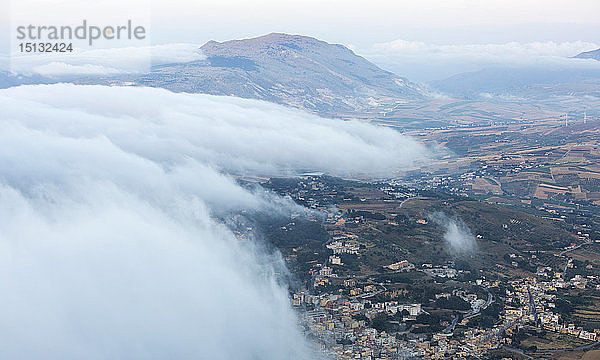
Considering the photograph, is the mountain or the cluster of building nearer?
the cluster of building

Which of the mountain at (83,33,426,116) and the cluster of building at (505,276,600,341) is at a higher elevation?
the mountain at (83,33,426,116)

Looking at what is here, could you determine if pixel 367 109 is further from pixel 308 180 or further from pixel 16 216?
pixel 16 216

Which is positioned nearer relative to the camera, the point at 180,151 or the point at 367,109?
the point at 180,151

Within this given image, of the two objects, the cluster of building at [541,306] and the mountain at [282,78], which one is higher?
the mountain at [282,78]

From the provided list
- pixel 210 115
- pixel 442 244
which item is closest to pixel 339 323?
pixel 442 244

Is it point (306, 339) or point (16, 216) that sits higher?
point (16, 216)

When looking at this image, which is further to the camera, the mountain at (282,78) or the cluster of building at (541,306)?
the mountain at (282,78)

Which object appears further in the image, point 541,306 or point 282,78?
point 282,78

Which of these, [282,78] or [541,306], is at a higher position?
[282,78]
